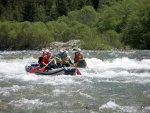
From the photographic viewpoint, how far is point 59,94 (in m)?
13.1

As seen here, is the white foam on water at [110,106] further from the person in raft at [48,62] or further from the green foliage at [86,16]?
the green foliage at [86,16]

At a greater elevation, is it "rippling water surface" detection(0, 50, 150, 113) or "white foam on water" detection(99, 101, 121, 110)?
"white foam on water" detection(99, 101, 121, 110)

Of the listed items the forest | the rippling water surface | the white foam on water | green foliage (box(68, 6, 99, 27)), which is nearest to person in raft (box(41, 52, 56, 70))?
the rippling water surface

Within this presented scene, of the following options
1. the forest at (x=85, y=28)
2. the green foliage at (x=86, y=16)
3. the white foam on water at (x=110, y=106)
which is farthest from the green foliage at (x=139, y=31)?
the white foam on water at (x=110, y=106)

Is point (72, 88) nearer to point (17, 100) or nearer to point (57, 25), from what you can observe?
point (17, 100)

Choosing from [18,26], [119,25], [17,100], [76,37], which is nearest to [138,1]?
[119,25]

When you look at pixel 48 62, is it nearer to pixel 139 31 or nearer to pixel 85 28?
pixel 139 31

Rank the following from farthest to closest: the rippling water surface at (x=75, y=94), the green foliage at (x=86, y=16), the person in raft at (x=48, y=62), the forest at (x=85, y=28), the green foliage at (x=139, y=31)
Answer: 1. the green foliage at (x=86, y=16)
2. the forest at (x=85, y=28)
3. the green foliage at (x=139, y=31)
4. the person in raft at (x=48, y=62)
5. the rippling water surface at (x=75, y=94)

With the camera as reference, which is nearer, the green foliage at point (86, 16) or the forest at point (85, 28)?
the forest at point (85, 28)

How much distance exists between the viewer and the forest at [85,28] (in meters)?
48.7

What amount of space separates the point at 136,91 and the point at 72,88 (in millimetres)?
2681

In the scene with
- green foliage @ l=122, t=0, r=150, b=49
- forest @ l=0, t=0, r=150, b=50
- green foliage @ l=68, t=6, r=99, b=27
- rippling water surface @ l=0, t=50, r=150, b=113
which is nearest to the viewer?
rippling water surface @ l=0, t=50, r=150, b=113

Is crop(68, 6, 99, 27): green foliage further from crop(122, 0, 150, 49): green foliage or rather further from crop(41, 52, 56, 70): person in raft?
crop(41, 52, 56, 70): person in raft

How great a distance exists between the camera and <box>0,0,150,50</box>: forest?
1918 inches
